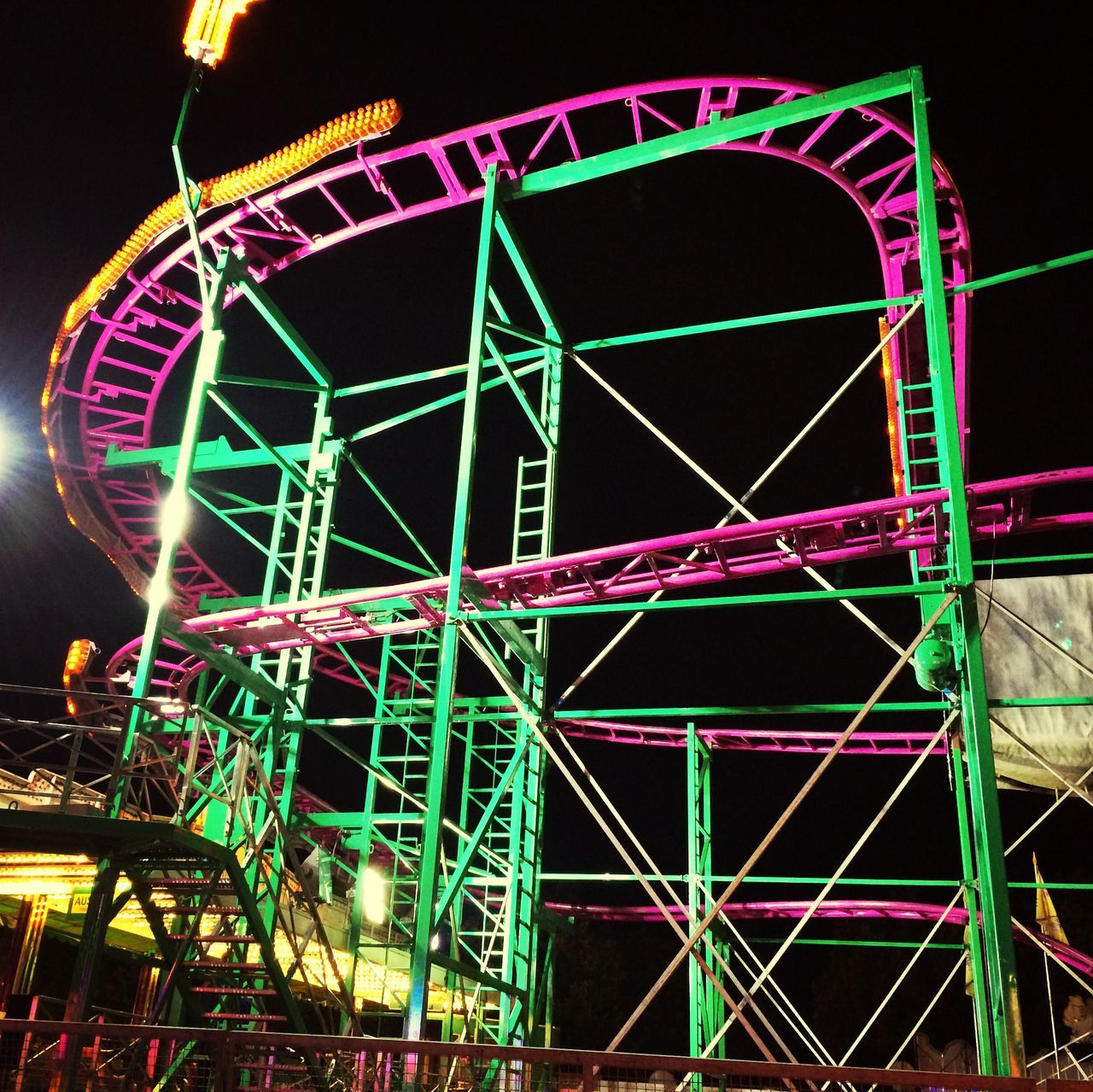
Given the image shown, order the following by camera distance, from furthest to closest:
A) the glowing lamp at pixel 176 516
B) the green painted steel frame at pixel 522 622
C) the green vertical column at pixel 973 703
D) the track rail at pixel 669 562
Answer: the glowing lamp at pixel 176 516 < the track rail at pixel 669 562 < the green painted steel frame at pixel 522 622 < the green vertical column at pixel 973 703

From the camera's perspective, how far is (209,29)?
474 inches

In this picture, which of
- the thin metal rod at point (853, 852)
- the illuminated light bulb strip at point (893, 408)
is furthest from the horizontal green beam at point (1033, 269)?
the thin metal rod at point (853, 852)

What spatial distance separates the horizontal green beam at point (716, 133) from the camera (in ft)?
32.7

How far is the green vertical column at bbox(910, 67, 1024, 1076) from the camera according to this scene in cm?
663

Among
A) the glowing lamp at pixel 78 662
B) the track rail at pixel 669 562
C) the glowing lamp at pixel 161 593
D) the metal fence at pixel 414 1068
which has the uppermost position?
the glowing lamp at pixel 78 662

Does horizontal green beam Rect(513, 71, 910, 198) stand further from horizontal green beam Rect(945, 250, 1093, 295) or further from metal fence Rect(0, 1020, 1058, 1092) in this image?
metal fence Rect(0, 1020, 1058, 1092)

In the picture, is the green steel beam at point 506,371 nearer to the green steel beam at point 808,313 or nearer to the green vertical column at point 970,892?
the green steel beam at point 808,313

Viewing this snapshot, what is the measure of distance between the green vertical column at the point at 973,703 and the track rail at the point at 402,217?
3.16 meters

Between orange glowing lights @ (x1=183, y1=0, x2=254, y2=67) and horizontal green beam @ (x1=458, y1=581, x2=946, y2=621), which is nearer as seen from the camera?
horizontal green beam @ (x1=458, y1=581, x2=946, y2=621)

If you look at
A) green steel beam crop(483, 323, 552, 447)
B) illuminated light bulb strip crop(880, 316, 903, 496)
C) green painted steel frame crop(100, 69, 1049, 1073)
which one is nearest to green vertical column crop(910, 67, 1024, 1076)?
green painted steel frame crop(100, 69, 1049, 1073)

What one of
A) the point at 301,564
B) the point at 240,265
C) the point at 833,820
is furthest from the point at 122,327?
the point at 833,820

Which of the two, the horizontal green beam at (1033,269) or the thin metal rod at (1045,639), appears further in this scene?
the thin metal rod at (1045,639)

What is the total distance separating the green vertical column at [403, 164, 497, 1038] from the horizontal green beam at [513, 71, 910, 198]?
0.67 m

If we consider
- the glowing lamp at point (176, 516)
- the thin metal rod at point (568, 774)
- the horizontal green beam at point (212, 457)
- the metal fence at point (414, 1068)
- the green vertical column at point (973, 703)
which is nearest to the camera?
the metal fence at point (414, 1068)
